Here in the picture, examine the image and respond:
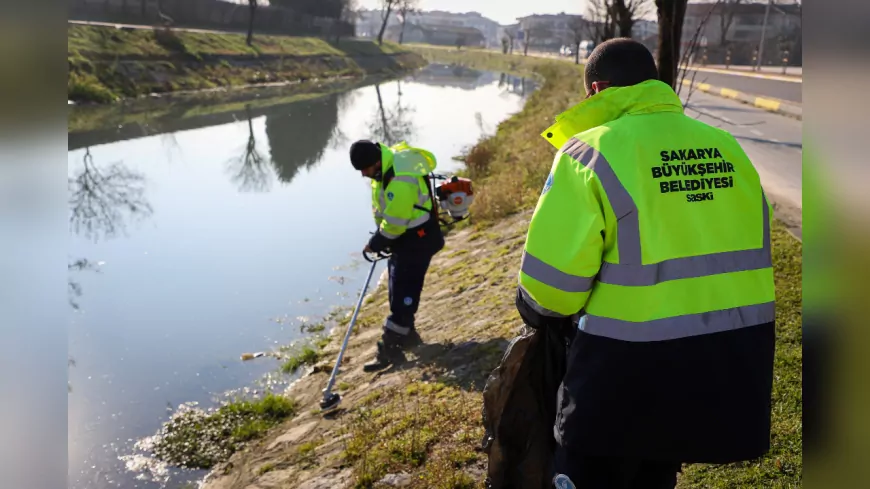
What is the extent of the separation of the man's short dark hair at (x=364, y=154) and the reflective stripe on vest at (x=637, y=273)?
3483 mm

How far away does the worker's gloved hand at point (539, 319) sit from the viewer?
90.7 inches

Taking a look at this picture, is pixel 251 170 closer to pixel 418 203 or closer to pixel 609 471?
pixel 418 203

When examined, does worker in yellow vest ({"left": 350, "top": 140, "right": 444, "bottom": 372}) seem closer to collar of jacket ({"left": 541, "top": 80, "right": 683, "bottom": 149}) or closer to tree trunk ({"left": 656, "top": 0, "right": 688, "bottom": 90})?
tree trunk ({"left": 656, "top": 0, "right": 688, "bottom": 90})

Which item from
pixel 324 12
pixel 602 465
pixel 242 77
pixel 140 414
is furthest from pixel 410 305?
pixel 324 12

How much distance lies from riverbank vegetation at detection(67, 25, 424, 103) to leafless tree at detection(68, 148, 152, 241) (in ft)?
34.9

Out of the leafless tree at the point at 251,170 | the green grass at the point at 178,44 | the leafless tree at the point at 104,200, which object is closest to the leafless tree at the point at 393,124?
the leafless tree at the point at 251,170

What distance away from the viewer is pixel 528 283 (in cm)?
222

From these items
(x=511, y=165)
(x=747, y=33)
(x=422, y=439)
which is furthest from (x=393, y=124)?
(x=747, y=33)

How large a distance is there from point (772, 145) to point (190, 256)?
472 inches

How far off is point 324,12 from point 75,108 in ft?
132

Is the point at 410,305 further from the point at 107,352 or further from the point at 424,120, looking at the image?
the point at 424,120

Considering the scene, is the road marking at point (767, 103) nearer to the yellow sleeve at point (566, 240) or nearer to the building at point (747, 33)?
the building at point (747, 33)

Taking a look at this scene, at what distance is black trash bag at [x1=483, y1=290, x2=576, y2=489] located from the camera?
8.31 feet

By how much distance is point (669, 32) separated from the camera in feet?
21.1
